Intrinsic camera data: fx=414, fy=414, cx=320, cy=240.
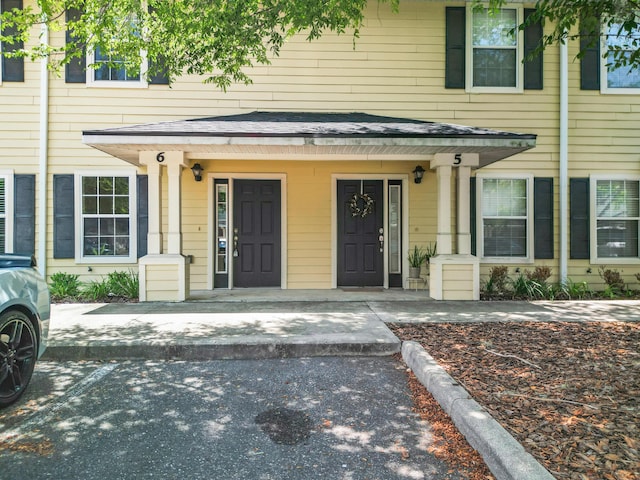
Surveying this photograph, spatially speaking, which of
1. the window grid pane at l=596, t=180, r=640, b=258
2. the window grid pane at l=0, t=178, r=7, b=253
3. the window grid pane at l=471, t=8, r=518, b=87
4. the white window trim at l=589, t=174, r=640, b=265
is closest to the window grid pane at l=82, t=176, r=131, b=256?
the window grid pane at l=0, t=178, r=7, b=253

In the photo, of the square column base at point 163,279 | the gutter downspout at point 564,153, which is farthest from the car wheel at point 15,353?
the gutter downspout at point 564,153

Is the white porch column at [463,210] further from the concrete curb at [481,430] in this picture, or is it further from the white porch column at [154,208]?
the white porch column at [154,208]

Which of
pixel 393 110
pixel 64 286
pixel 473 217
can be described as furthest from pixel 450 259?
pixel 64 286

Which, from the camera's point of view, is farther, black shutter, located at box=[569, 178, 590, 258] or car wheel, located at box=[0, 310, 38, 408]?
black shutter, located at box=[569, 178, 590, 258]

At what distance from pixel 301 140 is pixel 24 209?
5.59m

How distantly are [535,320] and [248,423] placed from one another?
14.2 feet

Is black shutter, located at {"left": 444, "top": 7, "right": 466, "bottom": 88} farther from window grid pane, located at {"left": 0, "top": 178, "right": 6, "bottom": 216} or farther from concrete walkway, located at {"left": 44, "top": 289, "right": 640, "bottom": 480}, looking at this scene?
window grid pane, located at {"left": 0, "top": 178, "right": 6, "bottom": 216}

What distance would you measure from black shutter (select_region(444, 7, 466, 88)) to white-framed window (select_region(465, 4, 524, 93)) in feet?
0.42

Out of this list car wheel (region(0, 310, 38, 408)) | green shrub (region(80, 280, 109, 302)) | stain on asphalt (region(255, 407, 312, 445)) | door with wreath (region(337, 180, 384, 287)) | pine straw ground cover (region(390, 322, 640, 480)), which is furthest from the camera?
door with wreath (region(337, 180, 384, 287))

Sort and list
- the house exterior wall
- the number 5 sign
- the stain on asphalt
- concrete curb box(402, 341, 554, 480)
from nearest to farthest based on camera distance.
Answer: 1. concrete curb box(402, 341, 554, 480)
2. the stain on asphalt
3. the number 5 sign
4. the house exterior wall

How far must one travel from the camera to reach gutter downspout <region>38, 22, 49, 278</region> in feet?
25.2

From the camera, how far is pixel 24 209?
7.73 meters

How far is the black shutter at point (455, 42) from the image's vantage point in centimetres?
810

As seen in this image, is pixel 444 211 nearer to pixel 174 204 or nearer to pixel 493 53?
pixel 493 53
